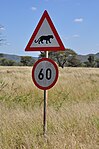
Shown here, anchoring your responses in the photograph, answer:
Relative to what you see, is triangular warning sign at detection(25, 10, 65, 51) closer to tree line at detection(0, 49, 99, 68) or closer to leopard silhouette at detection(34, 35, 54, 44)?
leopard silhouette at detection(34, 35, 54, 44)

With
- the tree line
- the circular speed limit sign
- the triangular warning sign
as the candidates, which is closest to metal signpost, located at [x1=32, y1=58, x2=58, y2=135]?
the circular speed limit sign

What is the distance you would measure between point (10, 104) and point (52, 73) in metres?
4.01

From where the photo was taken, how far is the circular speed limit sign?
6.32 metres

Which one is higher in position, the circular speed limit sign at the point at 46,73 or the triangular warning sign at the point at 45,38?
the triangular warning sign at the point at 45,38

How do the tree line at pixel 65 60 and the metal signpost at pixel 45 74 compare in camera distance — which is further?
the tree line at pixel 65 60

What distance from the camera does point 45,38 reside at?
6281mm

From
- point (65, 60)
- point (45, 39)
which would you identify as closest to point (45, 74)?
point (45, 39)

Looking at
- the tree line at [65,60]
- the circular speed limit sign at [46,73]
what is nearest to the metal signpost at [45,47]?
the circular speed limit sign at [46,73]

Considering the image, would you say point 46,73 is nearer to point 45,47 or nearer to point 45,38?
point 45,47

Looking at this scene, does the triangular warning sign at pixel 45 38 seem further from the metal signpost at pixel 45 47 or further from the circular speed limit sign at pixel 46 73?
the circular speed limit sign at pixel 46 73

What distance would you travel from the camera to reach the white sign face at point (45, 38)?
6.32 metres

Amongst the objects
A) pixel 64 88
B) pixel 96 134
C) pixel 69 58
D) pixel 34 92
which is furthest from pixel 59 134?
pixel 69 58

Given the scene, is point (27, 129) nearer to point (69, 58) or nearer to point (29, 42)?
point (29, 42)

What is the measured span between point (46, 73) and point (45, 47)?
0.49 meters
